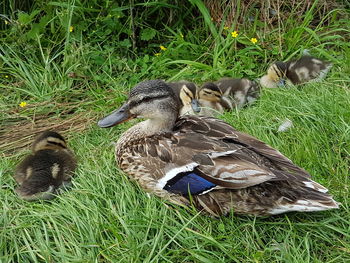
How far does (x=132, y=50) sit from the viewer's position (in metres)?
4.64

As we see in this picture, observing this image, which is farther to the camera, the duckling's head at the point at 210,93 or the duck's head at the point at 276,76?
the duck's head at the point at 276,76

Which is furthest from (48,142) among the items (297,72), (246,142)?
(297,72)

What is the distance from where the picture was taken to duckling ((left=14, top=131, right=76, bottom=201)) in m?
2.87

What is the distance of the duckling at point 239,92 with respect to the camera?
3900 millimetres

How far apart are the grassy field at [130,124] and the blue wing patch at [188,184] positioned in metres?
0.10

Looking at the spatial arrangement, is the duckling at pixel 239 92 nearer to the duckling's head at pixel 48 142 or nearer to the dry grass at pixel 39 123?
the dry grass at pixel 39 123

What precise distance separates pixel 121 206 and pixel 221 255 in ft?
1.90

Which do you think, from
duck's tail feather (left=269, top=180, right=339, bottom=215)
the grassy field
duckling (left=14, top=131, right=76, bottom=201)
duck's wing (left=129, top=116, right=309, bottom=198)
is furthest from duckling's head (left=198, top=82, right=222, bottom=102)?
duck's tail feather (left=269, top=180, right=339, bottom=215)

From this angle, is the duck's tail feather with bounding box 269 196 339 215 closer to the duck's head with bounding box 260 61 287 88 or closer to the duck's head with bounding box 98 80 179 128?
the duck's head with bounding box 98 80 179 128

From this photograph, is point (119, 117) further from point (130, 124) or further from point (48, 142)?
point (130, 124)

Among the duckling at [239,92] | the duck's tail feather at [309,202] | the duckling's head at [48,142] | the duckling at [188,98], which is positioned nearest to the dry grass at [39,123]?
the duckling's head at [48,142]

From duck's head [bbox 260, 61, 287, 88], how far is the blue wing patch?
5.33 feet

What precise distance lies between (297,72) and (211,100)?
2.36 feet

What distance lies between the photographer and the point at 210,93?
12.5 ft
